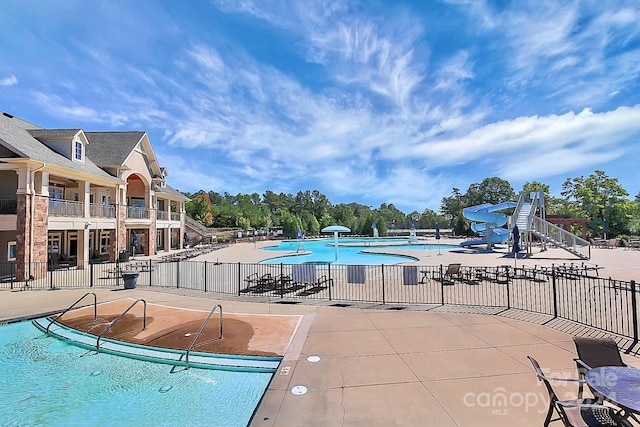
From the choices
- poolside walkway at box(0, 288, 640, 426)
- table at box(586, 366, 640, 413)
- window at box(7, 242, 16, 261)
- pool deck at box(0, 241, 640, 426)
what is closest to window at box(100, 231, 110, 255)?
window at box(7, 242, 16, 261)

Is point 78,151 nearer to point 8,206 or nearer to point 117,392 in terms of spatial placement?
point 8,206

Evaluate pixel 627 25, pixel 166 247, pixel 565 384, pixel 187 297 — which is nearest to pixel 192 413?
pixel 565 384

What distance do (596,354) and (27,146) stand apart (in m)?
25.4

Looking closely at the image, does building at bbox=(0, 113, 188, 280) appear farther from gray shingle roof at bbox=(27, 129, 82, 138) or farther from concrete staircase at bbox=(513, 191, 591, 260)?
concrete staircase at bbox=(513, 191, 591, 260)

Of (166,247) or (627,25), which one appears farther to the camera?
(166,247)

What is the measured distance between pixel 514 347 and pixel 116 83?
20010 millimetres

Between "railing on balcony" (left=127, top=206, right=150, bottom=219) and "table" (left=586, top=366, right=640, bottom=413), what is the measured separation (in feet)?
98.5

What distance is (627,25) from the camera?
9.70 m

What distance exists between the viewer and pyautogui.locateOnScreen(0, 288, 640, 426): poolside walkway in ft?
13.5

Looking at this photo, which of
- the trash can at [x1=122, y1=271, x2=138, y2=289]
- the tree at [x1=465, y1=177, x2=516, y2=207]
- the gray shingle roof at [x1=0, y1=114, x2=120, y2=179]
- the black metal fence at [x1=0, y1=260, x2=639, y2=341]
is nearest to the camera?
the black metal fence at [x1=0, y1=260, x2=639, y2=341]

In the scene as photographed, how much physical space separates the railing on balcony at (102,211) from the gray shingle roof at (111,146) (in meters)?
3.74

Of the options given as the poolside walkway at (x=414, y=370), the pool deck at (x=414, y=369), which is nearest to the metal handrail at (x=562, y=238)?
the pool deck at (x=414, y=369)

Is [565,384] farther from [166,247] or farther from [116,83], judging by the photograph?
[166,247]

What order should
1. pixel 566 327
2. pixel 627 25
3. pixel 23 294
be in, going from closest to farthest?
1. pixel 566 327
2. pixel 627 25
3. pixel 23 294
